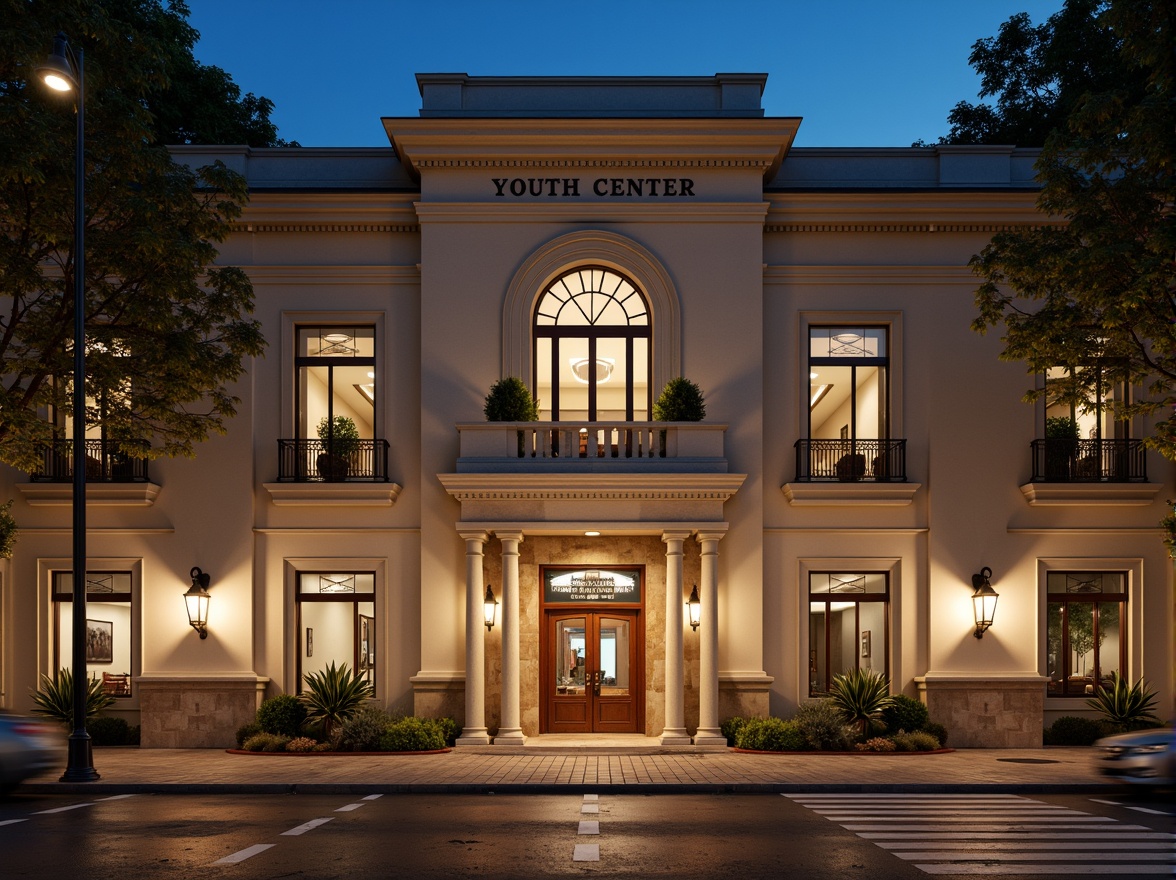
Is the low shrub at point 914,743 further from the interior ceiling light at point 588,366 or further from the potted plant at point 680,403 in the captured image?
the interior ceiling light at point 588,366

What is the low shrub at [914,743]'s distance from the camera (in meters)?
20.6

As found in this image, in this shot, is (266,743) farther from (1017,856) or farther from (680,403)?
(1017,856)

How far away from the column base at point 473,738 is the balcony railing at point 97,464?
315 inches

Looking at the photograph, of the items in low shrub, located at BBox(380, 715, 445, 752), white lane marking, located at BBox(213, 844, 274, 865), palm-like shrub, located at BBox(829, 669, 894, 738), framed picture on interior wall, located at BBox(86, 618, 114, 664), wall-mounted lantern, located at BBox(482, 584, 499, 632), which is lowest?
low shrub, located at BBox(380, 715, 445, 752)

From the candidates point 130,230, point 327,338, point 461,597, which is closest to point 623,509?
point 461,597

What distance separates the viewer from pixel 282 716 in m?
21.0

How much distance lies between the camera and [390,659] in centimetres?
2230

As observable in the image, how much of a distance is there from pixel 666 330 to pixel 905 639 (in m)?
7.66

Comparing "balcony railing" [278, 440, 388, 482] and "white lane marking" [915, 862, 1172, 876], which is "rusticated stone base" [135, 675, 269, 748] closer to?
"balcony railing" [278, 440, 388, 482]

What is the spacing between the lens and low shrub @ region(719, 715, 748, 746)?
21.2 metres

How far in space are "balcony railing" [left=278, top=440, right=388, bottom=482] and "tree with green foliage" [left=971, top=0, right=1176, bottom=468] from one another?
37.9 feet

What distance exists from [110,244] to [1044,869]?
15444 mm

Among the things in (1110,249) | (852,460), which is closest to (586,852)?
(1110,249)

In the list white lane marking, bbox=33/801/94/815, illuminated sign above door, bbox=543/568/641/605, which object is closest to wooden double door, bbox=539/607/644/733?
illuminated sign above door, bbox=543/568/641/605
